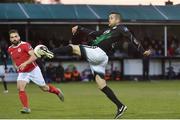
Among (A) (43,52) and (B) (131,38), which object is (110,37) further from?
(A) (43,52)

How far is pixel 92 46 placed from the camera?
571 inches

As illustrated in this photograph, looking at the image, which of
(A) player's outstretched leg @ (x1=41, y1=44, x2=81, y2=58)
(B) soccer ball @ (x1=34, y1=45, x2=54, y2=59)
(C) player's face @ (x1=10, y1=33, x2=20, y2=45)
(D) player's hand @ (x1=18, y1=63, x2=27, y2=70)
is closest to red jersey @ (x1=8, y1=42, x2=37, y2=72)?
(C) player's face @ (x1=10, y1=33, x2=20, y2=45)

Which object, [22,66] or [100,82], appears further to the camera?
[22,66]

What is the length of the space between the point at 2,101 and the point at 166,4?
87.6ft

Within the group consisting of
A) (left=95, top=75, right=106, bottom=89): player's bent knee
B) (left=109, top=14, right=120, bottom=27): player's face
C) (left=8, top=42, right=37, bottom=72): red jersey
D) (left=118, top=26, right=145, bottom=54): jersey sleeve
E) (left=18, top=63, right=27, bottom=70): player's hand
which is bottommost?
(left=95, top=75, right=106, bottom=89): player's bent knee

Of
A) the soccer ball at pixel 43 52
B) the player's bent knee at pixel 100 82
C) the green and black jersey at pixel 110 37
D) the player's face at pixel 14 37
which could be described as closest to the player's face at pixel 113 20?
the green and black jersey at pixel 110 37

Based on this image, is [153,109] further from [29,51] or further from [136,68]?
[136,68]

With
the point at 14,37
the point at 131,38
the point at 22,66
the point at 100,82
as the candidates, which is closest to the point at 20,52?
the point at 14,37

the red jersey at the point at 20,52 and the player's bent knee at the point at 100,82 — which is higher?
the red jersey at the point at 20,52

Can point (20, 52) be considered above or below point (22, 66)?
above

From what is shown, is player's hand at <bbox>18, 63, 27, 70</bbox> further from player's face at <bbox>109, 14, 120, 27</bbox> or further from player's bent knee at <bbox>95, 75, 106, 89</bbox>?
player's face at <bbox>109, 14, 120, 27</bbox>

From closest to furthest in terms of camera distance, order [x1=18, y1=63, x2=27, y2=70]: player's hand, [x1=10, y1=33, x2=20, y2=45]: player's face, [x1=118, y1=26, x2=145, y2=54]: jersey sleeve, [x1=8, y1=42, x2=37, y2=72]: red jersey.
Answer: [x1=118, y1=26, x2=145, y2=54]: jersey sleeve, [x1=18, y1=63, x2=27, y2=70]: player's hand, [x1=10, y1=33, x2=20, y2=45]: player's face, [x1=8, y1=42, x2=37, y2=72]: red jersey

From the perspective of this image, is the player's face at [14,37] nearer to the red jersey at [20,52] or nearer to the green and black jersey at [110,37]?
the red jersey at [20,52]

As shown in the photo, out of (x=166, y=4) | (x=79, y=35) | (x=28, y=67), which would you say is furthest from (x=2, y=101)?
(x=166, y=4)
